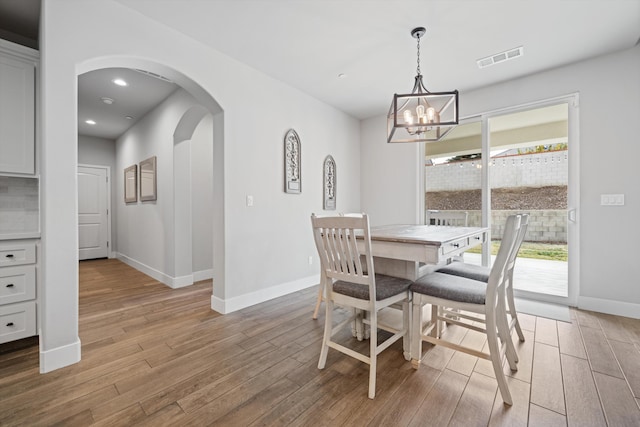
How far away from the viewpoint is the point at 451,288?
1717mm

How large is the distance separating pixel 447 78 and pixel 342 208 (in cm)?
230

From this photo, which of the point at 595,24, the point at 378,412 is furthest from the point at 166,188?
the point at 595,24

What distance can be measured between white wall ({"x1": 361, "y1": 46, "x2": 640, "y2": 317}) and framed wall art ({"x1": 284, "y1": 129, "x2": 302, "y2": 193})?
2864 millimetres

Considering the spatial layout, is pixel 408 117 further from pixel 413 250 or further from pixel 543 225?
pixel 543 225

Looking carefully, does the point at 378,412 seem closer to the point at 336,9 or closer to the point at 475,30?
the point at 336,9

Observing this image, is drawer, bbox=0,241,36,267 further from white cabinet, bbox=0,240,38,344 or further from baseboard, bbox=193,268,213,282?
baseboard, bbox=193,268,213,282

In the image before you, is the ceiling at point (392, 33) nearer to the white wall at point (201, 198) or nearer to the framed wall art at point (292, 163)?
the framed wall art at point (292, 163)

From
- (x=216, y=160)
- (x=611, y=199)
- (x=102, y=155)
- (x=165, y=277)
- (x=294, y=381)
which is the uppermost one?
(x=102, y=155)

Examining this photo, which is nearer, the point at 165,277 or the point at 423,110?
the point at 423,110

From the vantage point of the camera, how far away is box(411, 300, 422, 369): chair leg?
1.81 m

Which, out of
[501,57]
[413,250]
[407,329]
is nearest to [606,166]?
[501,57]

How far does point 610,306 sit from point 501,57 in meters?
2.81

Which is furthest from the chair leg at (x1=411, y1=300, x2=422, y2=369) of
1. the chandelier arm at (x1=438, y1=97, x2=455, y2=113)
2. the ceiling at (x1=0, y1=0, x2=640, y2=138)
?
the ceiling at (x1=0, y1=0, x2=640, y2=138)

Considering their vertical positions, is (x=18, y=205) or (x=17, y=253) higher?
(x=18, y=205)
